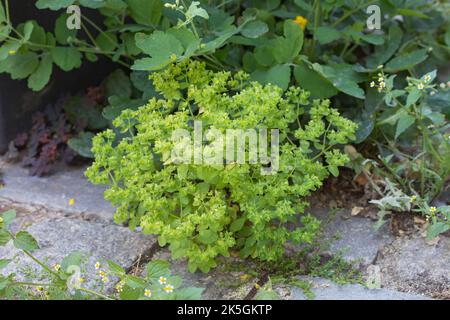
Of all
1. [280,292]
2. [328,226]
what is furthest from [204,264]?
[328,226]

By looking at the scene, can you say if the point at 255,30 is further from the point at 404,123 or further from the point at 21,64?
the point at 21,64

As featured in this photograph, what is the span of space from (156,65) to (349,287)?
0.85 m

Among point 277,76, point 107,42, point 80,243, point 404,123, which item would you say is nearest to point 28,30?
point 107,42

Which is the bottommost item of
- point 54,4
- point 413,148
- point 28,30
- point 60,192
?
point 60,192

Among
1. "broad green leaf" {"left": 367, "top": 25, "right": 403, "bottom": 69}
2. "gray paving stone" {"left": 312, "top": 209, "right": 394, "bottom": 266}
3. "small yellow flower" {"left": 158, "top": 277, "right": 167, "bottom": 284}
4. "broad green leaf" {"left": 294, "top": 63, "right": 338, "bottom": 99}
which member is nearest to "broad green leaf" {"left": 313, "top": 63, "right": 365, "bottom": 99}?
"broad green leaf" {"left": 294, "top": 63, "right": 338, "bottom": 99}

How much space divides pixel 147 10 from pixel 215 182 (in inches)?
28.0

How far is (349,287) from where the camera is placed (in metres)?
2.02

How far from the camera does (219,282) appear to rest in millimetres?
2059

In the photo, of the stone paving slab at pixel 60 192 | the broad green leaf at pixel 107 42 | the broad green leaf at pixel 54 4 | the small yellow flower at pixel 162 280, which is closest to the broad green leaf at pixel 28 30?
the broad green leaf at pixel 54 4

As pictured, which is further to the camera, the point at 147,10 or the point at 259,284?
the point at 147,10

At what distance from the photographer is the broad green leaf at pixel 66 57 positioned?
2529 millimetres

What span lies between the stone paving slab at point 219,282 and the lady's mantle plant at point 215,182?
50 mm

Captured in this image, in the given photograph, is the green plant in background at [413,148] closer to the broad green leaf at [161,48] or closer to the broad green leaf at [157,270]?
the broad green leaf at [161,48]

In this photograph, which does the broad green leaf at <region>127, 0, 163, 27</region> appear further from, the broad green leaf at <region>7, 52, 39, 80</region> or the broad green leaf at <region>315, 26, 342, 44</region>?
the broad green leaf at <region>315, 26, 342, 44</region>
